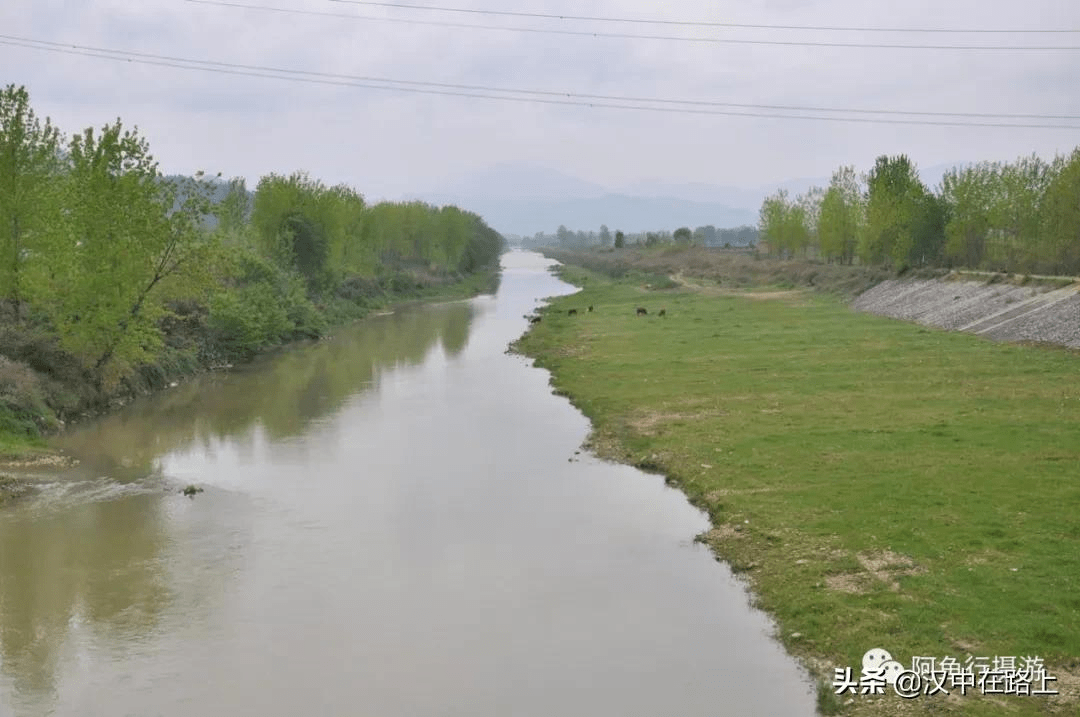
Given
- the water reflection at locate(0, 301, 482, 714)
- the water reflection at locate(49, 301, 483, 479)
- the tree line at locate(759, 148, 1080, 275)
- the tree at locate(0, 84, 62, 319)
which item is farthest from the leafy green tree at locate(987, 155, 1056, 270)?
the tree at locate(0, 84, 62, 319)

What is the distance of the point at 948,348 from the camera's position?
4153 centimetres

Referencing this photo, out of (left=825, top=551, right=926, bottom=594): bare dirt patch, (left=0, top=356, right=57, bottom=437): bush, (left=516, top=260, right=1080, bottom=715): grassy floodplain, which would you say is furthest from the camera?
(left=0, top=356, right=57, bottom=437): bush

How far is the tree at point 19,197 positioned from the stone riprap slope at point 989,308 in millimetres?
42586

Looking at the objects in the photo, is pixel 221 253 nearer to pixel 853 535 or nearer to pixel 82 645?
pixel 82 645

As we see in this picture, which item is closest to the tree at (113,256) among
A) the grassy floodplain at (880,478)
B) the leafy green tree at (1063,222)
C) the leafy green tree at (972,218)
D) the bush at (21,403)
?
the bush at (21,403)

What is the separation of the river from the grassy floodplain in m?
0.98

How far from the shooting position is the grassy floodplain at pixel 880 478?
13.4 m

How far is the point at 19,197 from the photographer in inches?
→ 1356

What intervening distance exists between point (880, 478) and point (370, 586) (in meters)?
11.6

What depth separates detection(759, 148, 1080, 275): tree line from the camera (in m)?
55.1

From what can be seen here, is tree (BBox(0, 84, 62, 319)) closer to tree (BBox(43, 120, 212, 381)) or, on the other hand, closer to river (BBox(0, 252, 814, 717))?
tree (BBox(43, 120, 212, 381))

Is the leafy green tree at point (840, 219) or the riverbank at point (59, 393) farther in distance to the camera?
the leafy green tree at point (840, 219)

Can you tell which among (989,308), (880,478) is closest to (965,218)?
(989,308)

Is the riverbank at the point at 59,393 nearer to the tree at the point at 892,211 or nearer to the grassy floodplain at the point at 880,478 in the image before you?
the grassy floodplain at the point at 880,478
